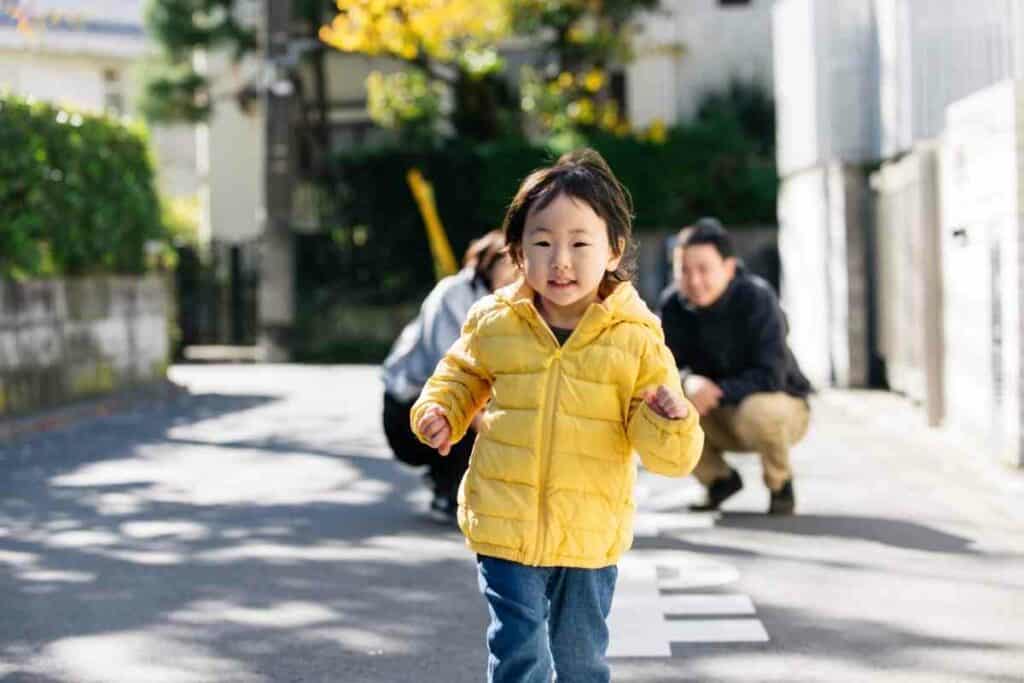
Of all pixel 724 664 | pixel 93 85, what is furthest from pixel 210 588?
pixel 93 85

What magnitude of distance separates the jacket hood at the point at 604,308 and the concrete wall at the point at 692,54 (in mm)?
27615

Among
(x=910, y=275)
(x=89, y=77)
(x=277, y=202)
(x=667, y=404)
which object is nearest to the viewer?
(x=667, y=404)

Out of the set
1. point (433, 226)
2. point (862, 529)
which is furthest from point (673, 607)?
point (433, 226)

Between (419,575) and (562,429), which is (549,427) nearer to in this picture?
(562,429)

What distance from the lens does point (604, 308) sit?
14.4 ft

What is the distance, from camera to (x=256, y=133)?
3897 centimetres

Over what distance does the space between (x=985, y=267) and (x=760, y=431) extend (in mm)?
2870

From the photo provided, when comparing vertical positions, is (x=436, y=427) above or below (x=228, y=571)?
above

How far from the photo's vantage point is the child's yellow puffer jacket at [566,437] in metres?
4.26

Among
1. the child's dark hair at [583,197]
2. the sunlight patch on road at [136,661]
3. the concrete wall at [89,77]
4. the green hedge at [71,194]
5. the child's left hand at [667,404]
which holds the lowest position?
the sunlight patch on road at [136,661]

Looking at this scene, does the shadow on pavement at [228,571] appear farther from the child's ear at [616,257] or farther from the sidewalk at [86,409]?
the child's ear at [616,257]

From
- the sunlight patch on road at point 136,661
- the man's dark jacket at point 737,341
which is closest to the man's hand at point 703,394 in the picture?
the man's dark jacket at point 737,341

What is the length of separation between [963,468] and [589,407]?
6841 mm

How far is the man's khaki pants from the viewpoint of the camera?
8.87 metres
